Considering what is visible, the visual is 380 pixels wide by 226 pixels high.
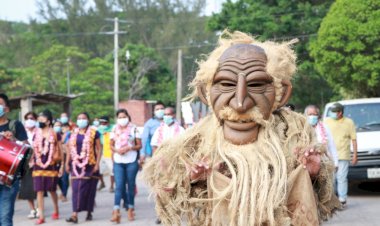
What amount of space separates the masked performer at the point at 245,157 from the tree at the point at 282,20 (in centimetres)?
2756

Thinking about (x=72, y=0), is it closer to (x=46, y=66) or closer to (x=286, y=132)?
(x=46, y=66)

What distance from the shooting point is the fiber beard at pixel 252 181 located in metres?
3.83

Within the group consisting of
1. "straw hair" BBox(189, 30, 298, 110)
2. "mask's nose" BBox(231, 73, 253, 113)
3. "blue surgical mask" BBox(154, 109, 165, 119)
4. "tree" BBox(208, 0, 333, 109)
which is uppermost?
"tree" BBox(208, 0, 333, 109)

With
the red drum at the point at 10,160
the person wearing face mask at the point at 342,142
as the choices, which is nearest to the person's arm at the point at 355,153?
the person wearing face mask at the point at 342,142

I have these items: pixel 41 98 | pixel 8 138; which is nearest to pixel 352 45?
pixel 41 98

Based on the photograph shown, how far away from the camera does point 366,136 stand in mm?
12812

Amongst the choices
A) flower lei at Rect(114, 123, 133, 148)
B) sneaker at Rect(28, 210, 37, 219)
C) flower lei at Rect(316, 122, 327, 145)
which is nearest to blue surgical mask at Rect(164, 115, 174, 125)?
flower lei at Rect(114, 123, 133, 148)

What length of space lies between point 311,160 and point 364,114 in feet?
32.1

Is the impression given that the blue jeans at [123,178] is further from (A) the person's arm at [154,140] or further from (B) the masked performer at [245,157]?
(B) the masked performer at [245,157]

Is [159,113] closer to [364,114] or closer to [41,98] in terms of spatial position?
[364,114]

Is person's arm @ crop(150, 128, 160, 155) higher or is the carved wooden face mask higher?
the carved wooden face mask

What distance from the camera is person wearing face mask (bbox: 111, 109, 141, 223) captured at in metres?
10.6

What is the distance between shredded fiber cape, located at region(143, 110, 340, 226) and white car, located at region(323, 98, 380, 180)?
8462 millimetres

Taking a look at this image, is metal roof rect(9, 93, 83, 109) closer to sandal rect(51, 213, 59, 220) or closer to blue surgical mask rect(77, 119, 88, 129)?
sandal rect(51, 213, 59, 220)
